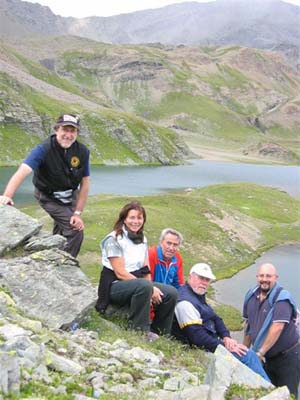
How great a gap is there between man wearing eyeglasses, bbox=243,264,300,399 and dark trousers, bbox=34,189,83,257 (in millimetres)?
5791

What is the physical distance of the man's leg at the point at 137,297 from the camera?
12570 mm

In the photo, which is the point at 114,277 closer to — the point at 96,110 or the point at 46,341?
the point at 46,341

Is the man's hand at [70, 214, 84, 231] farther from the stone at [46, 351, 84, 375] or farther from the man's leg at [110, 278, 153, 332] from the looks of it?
the stone at [46, 351, 84, 375]

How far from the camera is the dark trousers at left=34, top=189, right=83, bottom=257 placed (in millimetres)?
14070

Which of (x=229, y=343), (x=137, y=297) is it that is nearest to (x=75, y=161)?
(x=137, y=297)

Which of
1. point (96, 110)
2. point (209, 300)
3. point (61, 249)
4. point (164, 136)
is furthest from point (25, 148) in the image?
point (61, 249)

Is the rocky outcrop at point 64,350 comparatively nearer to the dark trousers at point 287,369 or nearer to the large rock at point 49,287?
the large rock at point 49,287

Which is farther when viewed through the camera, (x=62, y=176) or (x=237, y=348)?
(x=62, y=176)

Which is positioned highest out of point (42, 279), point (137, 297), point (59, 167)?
point (59, 167)

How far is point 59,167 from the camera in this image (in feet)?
43.7

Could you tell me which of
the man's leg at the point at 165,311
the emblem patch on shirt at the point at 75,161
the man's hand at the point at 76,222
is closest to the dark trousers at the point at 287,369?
the man's leg at the point at 165,311

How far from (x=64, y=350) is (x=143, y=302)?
349 centimetres

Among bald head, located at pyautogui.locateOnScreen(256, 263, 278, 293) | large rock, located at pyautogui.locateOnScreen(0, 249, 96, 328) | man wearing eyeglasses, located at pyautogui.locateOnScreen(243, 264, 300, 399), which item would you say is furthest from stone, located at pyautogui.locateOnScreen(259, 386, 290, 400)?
large rock, located at pyautogui.locateOnScreen(0, 249, 96, 328)

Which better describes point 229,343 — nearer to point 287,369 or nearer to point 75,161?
point 287,369
